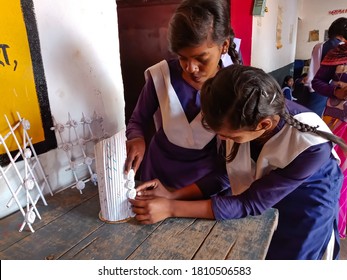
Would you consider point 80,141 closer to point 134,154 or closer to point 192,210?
point 134,154

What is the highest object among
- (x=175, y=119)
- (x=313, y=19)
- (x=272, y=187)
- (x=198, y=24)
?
(x=313, y=19)

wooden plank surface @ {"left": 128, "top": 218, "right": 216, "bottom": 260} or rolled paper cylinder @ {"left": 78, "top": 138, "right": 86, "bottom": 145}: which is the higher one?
rolled paper cylinder @ {"left": 78, "top": 138, "right": 86, "bottom": 145}

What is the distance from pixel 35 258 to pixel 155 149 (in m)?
0.61

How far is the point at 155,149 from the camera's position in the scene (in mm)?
1209

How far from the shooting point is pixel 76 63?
1054mm

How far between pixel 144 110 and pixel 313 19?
530cm

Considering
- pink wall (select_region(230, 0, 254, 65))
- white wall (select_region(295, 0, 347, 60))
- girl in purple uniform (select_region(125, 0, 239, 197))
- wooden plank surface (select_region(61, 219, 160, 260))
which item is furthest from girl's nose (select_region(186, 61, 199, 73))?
white wall (select_region(295, 0, 347, 60))

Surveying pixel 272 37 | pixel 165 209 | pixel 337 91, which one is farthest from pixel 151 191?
pixel 272 37

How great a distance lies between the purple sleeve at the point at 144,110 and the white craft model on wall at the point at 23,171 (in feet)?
1.08

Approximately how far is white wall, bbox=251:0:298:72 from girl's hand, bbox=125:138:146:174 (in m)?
2.06

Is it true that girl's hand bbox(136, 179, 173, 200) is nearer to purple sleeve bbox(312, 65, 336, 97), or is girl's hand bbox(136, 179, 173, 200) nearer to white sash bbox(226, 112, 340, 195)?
white sash bbox(226, 112, 340, 195)

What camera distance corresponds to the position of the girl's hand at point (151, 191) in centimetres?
89

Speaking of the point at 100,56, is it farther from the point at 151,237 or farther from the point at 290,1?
the point at 290,1

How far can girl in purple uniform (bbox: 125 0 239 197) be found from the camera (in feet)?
2.95
